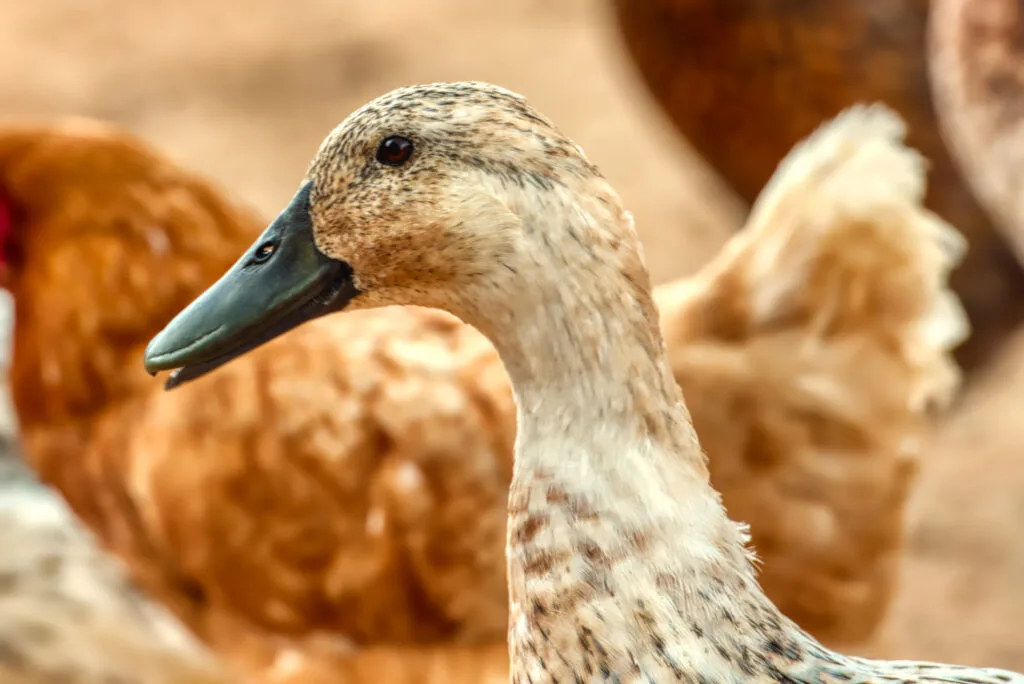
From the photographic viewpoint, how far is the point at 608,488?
3.12 feet

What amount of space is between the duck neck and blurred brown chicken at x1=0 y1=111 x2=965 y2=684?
32.4 inches

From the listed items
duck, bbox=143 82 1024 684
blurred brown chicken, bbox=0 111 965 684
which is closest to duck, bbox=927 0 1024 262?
blurred brown chicken, bbox=0 111 965 684

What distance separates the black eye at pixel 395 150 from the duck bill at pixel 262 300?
8 centimetres

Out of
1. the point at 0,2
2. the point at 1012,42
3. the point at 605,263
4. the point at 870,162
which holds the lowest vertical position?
the point at 605,263

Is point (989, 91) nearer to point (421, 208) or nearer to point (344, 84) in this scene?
point (421, 208)

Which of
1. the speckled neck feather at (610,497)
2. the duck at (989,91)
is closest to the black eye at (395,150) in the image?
the speckled neck feather at (610,497)

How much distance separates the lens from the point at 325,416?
73.9 inches

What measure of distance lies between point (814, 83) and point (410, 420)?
4.65 feet

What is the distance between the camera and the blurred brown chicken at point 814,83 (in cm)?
279

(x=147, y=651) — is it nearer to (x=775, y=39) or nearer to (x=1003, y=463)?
(x=775, y=39)

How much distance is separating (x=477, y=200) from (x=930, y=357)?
1100 mm

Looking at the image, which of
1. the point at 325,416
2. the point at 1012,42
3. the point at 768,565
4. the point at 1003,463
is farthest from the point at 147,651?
the point at 1003,463

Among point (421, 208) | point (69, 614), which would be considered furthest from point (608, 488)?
point (69, 614)

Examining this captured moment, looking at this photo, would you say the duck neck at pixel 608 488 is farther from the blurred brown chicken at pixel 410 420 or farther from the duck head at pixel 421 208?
the blurred brown chicken at pixel 410 420
